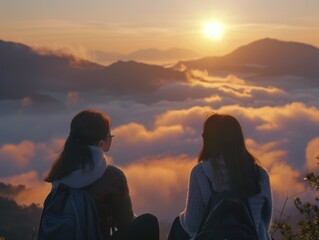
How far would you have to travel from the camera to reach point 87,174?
17.4 feet

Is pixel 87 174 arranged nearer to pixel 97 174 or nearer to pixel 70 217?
pixel 97 174

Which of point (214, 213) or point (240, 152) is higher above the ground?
point (240, 152)

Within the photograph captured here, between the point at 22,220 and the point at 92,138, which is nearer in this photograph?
the point at 92,138

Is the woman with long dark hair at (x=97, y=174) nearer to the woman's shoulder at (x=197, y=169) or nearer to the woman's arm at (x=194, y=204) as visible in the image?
the woman's arm at (x=194, y=204)

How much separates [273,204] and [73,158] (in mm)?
1783

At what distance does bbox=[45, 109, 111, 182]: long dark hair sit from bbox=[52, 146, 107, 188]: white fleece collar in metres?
0.03

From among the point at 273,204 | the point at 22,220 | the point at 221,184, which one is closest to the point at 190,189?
the point at 221,184

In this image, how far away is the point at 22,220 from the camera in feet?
285

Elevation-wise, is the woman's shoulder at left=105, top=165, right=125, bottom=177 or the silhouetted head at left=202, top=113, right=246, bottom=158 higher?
the silhouetted head at left=202, top=113, right=246, bottom=158

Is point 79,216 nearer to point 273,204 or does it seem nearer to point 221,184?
point 221,184

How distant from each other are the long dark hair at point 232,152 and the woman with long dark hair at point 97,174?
82 cm

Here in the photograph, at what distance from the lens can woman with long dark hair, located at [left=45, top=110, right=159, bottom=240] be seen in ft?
17.4

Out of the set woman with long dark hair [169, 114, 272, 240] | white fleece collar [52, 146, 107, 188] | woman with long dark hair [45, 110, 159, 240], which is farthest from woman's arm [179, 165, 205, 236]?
white fleece collar [52, 146, 107, 188]

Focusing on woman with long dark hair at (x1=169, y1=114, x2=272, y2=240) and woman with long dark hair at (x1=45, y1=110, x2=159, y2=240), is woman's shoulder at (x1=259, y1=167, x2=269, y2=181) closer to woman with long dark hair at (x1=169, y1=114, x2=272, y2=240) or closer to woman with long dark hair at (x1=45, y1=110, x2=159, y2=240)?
woman with long dark hair at (x1=169, y1=114, x2=272, y2=240)
